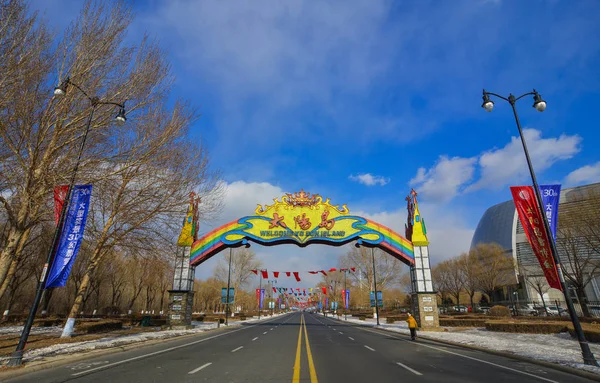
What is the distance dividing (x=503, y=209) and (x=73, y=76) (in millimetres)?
135049

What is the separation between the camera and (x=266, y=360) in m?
10.9

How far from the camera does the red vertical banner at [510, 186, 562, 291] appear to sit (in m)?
12.5

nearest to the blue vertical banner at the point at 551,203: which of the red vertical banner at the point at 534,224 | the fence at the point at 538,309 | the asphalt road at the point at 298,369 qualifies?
the red vertical banner at the point at 534,224

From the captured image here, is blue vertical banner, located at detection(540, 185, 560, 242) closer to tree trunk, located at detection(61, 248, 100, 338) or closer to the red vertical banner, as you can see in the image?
the red vertical banner

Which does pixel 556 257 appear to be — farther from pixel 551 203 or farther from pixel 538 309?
pixel 538 309

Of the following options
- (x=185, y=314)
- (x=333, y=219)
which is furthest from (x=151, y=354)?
(x=333, y=219)

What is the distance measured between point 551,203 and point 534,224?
110 centimetres

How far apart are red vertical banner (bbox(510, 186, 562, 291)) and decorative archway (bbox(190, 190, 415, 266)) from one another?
49.1ft

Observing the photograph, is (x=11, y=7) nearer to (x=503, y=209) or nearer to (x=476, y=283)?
(x=476, y=283)

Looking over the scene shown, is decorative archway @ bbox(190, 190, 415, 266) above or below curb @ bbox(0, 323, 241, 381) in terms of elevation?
above

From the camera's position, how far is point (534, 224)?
13250 mm

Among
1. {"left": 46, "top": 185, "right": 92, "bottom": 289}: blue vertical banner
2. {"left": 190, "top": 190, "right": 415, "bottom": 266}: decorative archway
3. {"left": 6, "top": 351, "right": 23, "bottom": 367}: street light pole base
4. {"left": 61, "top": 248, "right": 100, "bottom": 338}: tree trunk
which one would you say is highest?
{"left": 190, "top": 190, "right": 415, "bottom": 266}: decorative archway

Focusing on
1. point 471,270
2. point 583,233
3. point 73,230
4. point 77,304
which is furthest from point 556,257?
point 471,270

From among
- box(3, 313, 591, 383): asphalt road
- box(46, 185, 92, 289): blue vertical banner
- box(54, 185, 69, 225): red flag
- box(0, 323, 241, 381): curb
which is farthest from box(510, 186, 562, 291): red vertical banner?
box(54, 185, 69, 225): red flag
